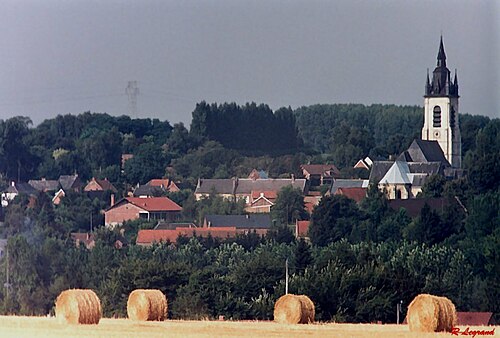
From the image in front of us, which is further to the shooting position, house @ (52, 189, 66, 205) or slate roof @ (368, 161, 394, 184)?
slate roof @ (368, 161, 394, 184)

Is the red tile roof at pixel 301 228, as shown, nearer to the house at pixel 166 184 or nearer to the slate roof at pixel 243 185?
the slate roof at pixel 243 185

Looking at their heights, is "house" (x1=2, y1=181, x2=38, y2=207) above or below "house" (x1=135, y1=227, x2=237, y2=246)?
above

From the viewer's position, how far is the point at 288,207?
74.4 meters

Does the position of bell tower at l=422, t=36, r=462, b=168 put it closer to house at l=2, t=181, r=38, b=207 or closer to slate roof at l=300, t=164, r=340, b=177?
slate roof at l=300, t=164, r=340, b=177

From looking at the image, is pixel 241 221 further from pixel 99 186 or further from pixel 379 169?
pixel 99 186

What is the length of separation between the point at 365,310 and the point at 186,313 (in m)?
3.19

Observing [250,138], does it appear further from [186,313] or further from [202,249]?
[186,313]

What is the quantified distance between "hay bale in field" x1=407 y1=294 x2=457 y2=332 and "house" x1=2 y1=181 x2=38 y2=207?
55.8m

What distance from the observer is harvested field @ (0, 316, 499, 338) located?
16.8 meters

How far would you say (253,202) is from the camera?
8000 centimetres

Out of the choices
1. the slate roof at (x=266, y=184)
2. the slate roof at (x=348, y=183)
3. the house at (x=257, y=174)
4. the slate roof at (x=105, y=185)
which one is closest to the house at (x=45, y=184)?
the slate roof at (x=105, y=185)

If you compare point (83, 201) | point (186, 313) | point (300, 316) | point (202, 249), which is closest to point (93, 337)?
point (300, 316)

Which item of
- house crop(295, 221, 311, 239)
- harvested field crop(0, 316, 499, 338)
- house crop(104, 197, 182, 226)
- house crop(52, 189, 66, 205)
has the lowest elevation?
harvested field crop(0, 316, 499, 338)

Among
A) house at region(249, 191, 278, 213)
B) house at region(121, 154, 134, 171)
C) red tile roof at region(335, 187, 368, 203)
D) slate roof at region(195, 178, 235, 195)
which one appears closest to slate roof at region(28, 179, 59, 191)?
house at region(121, 154, 134, 171)
